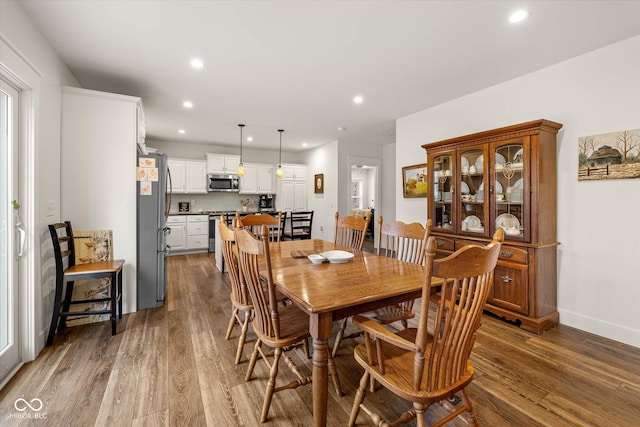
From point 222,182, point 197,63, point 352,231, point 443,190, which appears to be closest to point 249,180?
point 222,182

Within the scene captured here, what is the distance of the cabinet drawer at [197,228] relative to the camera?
19.9ft

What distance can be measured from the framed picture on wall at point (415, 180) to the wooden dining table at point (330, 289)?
240 cm

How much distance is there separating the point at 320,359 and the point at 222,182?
19.2 ft

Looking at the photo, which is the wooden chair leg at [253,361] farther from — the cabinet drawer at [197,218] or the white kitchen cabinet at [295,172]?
the white kitchen cabinet at [295,172]

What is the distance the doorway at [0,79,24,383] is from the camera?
193 cm

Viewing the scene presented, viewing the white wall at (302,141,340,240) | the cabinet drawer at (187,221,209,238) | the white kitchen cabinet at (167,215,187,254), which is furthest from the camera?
the white wall at (302,141,340,240)

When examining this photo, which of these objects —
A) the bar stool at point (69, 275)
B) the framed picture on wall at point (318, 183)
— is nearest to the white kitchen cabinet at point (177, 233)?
the framed picture on wall at point (318, 183)

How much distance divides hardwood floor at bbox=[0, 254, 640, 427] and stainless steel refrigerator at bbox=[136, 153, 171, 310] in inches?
18.1

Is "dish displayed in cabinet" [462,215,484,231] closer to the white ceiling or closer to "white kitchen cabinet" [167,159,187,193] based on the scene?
the white ceiling

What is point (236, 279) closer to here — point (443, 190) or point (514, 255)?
point (514, 255)

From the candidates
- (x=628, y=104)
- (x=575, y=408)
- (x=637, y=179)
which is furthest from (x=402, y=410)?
(x=628, y=104)

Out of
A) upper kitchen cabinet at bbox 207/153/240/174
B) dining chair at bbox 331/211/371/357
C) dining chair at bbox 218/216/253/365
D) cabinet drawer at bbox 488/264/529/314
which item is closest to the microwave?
upper kitchen cabinet at bbox 207/153/240/174

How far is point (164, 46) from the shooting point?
2.45 m

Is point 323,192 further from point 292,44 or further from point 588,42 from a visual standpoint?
point 588,42
